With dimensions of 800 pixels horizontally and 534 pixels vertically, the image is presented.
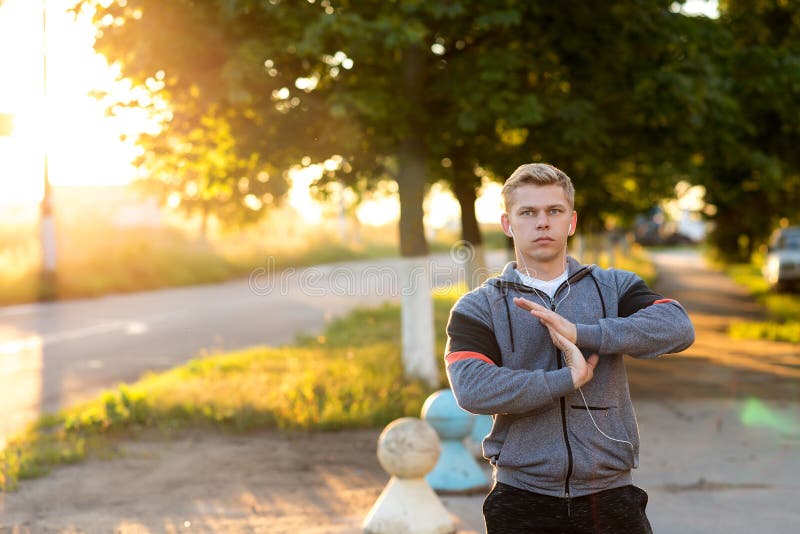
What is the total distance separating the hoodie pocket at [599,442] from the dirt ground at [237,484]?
3125 millimetres

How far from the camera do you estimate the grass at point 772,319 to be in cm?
1623

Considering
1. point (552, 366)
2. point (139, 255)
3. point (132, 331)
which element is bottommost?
point (132, 331)

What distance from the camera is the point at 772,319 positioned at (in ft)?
66.9

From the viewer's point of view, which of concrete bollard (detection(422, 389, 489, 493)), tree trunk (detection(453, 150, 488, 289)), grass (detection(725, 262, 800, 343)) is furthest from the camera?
grass (detection(725, 262, 800, 343))

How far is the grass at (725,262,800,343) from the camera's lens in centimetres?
1623

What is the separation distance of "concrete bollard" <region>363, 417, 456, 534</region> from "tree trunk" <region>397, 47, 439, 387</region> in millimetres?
4837

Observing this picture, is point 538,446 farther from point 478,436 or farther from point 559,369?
point 478,436

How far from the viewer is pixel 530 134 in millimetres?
10883

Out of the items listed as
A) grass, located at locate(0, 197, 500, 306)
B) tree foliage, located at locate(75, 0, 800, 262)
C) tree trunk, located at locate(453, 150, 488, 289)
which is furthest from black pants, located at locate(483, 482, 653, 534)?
tree trunk, located at locate(453, 150, 488, 289)

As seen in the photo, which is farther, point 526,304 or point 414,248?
point 414,248

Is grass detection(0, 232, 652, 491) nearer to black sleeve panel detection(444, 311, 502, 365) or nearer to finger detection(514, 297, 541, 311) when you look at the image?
black sleeve panel detection(444, 311, 502, 365)

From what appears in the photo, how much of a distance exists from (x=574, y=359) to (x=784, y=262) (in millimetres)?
24752

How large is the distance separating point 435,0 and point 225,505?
478 centimetres

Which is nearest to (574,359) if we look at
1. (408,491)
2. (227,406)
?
(408,491)
